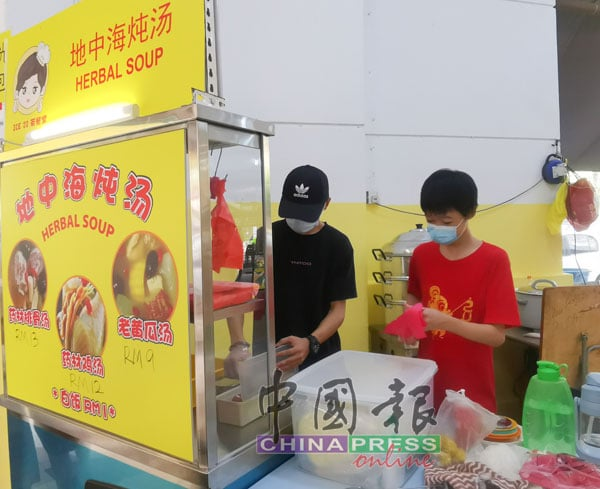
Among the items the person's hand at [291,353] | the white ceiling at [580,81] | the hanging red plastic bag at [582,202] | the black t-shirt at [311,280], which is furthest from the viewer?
the white ceiling at [580,81]

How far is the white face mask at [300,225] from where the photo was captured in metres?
1.78

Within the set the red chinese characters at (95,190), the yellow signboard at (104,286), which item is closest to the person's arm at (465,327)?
the yellow signboard at (104,286)

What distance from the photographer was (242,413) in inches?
45.4

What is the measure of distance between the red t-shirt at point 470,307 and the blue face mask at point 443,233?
0.27 feet

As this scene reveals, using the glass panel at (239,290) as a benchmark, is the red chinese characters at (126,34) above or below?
above

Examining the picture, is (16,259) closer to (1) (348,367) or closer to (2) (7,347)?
(2) (7,347)

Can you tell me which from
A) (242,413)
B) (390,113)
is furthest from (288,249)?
(390,113)

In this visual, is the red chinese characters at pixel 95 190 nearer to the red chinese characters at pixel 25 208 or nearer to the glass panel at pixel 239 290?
the red chinese characters at pixel 25 208

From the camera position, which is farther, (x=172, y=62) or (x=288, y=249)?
(x=288, y=249)

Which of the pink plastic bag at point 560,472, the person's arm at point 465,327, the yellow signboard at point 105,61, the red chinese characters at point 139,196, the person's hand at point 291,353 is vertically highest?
the yellow signboard at point 105,61

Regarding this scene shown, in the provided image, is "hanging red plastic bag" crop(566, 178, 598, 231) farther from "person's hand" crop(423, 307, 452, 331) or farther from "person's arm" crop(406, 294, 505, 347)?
"person's hand" crop(423, 307, 452, 331)

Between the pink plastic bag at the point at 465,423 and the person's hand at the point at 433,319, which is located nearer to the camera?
the pink plastic bag at the point at 465,423

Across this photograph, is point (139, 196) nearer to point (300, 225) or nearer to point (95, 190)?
point (95, 190)

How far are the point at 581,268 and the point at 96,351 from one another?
3.65m
